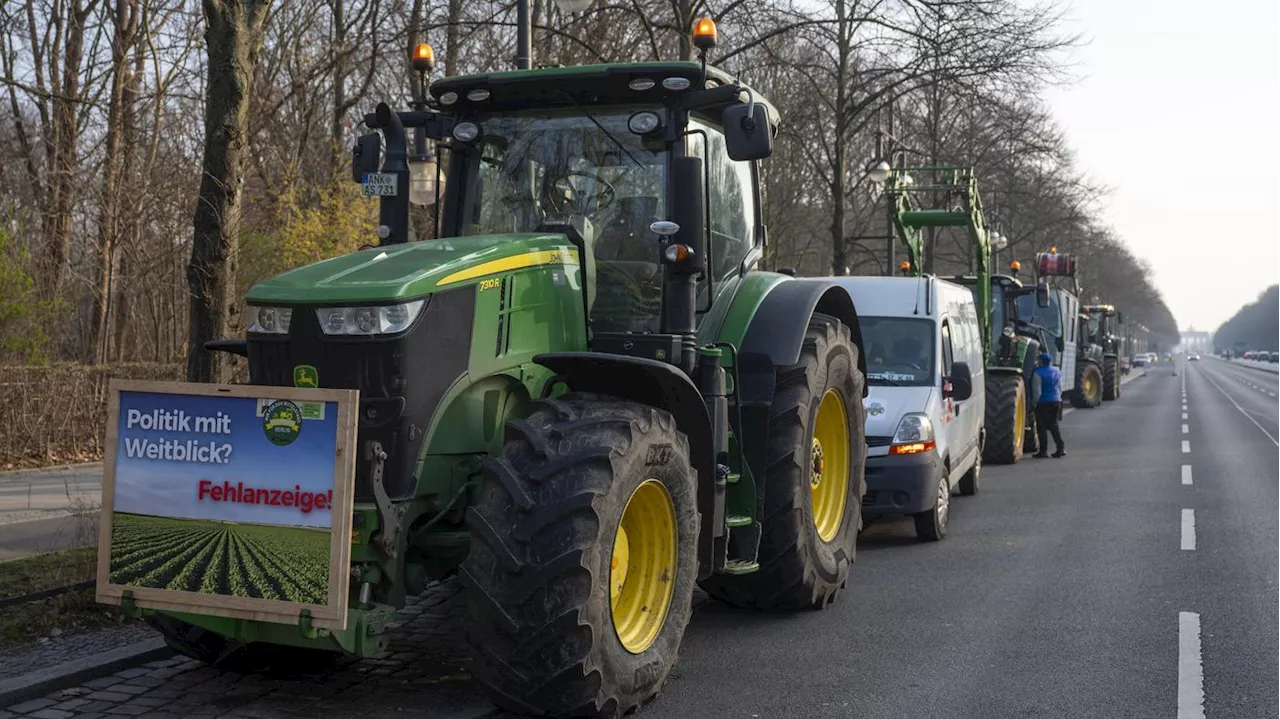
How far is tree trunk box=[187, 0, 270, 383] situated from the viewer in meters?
8.77

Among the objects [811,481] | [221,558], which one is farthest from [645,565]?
[811,481]

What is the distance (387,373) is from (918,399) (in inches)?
264

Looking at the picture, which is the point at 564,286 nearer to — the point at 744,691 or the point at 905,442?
the point at 744,691

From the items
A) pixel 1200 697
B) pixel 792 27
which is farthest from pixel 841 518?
pixel 792 27

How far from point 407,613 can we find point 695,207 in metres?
3.15

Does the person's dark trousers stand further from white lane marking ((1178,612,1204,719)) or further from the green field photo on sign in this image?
the green field photo on sign

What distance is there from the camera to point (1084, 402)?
35.2m

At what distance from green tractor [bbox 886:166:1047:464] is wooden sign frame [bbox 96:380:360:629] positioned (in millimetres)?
13650

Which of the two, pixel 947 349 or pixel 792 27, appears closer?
pixel 947 349

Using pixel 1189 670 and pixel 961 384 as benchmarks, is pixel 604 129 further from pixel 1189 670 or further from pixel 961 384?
pixel 961 384

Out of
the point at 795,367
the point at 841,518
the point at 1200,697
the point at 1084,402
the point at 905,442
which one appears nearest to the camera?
the point at 1200,697

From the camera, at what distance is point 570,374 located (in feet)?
19.5

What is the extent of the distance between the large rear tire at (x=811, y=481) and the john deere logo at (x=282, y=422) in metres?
2.93

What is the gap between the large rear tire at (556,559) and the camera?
506 cm
